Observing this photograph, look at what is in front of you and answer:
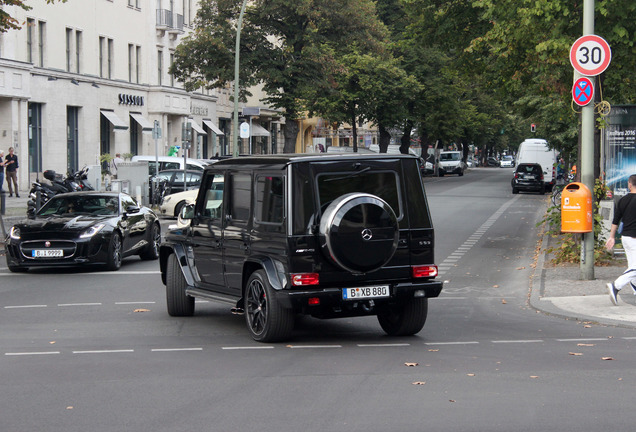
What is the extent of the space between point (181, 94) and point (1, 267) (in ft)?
145

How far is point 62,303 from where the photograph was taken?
13500 mm

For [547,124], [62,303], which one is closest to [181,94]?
[547,124]

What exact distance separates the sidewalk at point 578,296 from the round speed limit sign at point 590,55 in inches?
117

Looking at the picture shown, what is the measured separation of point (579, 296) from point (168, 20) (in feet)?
162

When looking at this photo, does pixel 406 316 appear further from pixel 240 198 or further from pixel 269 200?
pixel 240 198

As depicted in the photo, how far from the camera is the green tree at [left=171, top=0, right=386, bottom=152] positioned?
51.3 meters

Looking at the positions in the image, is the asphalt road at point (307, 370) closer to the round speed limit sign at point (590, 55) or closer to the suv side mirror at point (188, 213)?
the suv side mirror at point (188, 213)

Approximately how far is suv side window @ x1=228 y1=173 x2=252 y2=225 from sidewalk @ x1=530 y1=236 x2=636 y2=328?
4041 millimetres

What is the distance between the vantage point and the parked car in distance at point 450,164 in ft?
271

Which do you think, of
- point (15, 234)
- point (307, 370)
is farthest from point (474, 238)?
point (307, 370)

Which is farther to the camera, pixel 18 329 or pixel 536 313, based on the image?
pixel 536 313

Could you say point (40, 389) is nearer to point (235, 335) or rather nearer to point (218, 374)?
point (218, 374)

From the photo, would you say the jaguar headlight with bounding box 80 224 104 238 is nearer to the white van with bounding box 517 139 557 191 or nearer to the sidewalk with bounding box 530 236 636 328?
the sidewalk with bounding box 530 236 636 328

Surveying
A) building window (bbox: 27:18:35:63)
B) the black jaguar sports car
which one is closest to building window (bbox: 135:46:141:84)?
building window (bbox: 27:18:35:63)
